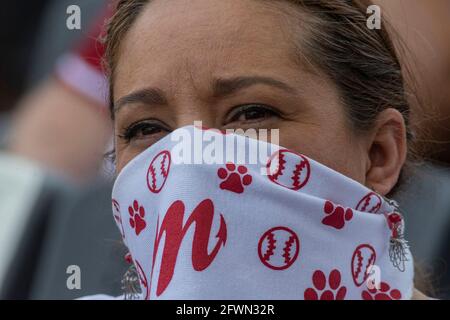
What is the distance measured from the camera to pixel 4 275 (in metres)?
3.28

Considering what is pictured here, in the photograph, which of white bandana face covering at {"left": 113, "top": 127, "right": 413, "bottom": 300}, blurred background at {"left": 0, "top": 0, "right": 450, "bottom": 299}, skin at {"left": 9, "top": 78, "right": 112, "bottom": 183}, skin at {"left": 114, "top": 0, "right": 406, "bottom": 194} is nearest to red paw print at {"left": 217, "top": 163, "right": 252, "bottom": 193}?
white bandana face covering at {"left": 113, "top": 127, "right": 413, "bottom": 300}

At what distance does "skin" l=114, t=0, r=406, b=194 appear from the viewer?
1.89 meters

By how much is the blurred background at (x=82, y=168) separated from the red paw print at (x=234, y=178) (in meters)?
0.68

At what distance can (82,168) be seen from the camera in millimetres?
3615

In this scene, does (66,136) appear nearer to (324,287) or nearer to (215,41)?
(215,41)

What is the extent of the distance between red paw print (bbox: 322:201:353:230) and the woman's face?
0.10m

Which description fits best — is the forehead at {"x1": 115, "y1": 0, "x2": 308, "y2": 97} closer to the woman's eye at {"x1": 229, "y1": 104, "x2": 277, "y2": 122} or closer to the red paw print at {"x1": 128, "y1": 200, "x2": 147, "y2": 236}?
the woman's eye at {"x1": 229, "y1": 104, "x2": 277, "y2": 122}

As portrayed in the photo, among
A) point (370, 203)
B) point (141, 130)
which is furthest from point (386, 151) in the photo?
point (141, 130)

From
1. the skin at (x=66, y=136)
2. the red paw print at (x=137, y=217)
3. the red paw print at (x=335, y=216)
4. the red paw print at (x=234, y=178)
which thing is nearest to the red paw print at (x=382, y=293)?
the red paw print at (x=335, y=216)

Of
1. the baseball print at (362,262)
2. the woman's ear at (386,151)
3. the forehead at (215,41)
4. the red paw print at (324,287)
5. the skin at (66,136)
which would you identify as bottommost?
the red paw print at (324,287)

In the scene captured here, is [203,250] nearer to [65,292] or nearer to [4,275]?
[65,292]

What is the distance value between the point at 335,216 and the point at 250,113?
0.27m

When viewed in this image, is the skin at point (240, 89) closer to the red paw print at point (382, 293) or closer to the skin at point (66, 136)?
the red paw print at point (382, 293)

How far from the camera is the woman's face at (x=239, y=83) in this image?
74.2 inches
